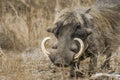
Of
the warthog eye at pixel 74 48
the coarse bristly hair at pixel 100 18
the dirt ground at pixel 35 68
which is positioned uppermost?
the coarse bristly hair at pixel 100 18

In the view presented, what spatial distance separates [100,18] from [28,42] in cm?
198

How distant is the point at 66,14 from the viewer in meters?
4.60

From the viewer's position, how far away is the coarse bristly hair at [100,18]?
4.56 meters

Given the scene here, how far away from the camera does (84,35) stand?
14.7 feet

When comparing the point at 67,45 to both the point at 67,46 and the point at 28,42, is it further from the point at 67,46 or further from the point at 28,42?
the point at 28,42

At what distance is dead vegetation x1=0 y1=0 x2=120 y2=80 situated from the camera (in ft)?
16.0

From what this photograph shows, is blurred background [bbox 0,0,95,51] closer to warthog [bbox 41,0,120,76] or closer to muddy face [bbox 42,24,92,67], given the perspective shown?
warthog [bbox 41,0,120,76]

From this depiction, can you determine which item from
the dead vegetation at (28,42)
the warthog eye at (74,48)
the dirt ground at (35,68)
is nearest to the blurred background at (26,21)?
the dead vegetation at (28,42)

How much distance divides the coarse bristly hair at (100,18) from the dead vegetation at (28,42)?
10.5 inches

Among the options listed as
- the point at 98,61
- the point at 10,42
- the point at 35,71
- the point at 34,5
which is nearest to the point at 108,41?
the point at 98,61

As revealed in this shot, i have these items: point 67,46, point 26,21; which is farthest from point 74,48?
point 26,21

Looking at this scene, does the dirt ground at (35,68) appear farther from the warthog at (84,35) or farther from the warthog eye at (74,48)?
the warthog eye at (74,48)

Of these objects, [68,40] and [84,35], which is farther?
[84,35]

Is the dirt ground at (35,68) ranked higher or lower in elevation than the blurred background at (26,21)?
lower
